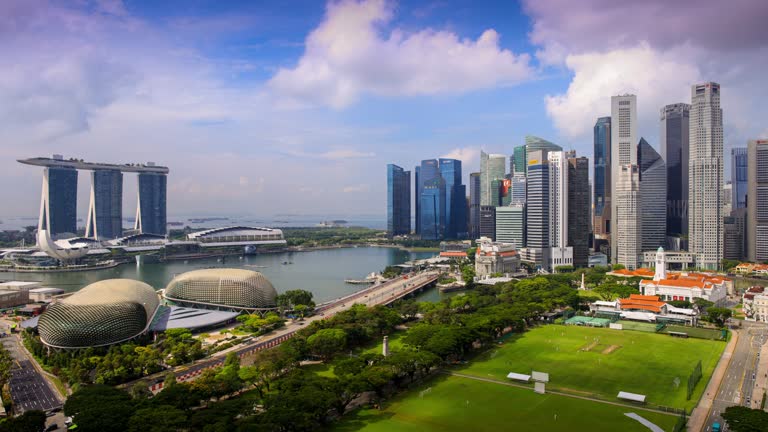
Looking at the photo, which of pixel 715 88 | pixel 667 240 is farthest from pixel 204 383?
pixel 667 240

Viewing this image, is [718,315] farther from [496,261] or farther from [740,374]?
[496,261]

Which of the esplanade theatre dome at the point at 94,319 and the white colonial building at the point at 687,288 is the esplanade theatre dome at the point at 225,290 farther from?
the white colonial building at the point at 687,288

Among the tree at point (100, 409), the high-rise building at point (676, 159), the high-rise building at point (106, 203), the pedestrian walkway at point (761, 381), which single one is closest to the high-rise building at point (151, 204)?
the high-rise building at point (106, 203)

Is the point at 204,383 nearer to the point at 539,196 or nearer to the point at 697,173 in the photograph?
the point at 539,196

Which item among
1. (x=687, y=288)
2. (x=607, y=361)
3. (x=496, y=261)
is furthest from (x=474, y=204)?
(x=607, y=361)

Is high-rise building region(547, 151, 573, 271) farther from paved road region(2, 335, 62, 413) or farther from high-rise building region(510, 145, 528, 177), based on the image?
paved road region(2, 335, 62, 413)

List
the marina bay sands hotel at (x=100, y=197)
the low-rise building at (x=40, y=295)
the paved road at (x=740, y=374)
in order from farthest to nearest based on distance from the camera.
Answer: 1. the marina bay sands hotel at (x=100, y=197)
2. the low-rise building at (x=40, y=295)
3. the paved road at (x=740, y=374)
